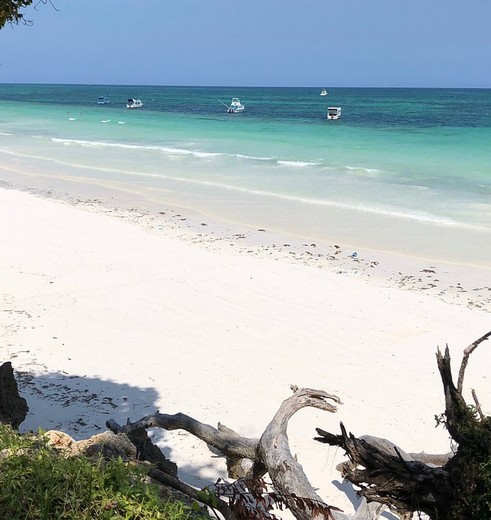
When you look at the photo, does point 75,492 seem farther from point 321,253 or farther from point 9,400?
point 321,253

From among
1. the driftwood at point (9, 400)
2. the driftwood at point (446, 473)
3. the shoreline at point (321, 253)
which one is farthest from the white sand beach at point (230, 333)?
the driftwood at point (446, 473)

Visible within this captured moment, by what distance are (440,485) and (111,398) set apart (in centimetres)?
416

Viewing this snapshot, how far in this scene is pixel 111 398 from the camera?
6410 mm

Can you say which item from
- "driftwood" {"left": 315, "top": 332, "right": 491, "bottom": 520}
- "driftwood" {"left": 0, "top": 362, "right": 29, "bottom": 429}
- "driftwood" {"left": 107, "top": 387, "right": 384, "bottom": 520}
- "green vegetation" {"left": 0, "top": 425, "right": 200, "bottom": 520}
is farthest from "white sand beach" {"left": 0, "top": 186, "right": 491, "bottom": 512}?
"green vegetation" {"left": 0, "top": 425, "right": 200, "bottom": 520}

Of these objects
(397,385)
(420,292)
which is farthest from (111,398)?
(420,292)

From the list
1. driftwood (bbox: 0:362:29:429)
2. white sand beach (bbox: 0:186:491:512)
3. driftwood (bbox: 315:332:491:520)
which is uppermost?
driftwood (bbox: 315:332:491:520)

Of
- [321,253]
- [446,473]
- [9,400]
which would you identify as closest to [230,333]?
[9,400]

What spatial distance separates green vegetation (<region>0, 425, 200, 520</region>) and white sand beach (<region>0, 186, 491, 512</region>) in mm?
2536

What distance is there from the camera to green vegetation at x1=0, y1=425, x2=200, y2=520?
96.5 inches

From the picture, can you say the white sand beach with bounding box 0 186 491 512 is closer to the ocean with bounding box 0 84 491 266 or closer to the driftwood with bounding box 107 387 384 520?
the driftwood with bounding box 107 387 384 520

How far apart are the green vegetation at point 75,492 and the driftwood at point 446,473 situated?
900 millimetres

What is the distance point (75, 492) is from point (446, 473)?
5.25 ft

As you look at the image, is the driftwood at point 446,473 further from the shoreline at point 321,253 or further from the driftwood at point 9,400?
the shoreline at point 321,253

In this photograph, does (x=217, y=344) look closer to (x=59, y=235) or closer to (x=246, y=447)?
(x=246, y=447)
